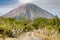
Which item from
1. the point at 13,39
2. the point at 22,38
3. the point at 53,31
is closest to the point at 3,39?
the point at 13,39

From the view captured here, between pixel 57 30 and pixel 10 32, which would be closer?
pixel 10 32

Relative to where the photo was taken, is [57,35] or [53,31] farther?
[53,31]

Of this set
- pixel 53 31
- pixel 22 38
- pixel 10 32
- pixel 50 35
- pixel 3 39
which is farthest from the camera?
pixel 53 31

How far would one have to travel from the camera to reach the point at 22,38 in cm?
3077

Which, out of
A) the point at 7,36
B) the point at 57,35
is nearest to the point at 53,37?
the point at 57,35

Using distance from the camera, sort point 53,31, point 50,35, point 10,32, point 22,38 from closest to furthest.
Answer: point 22,38 → point 10,32 → point 50,35 → point 53,31

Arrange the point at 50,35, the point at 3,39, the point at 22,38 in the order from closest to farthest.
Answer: the point at 3,39, the point at 22,38, the point at 50,35

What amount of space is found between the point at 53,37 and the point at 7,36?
27.4 ft

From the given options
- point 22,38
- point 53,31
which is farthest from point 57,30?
point 22,38

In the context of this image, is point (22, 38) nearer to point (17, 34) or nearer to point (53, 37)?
point (17, 34)

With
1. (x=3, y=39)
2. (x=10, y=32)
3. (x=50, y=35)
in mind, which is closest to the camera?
(x=3, y=39)

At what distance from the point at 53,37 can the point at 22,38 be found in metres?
6.20

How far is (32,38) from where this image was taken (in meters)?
31.2

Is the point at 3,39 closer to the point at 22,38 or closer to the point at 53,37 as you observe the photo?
the point at 22,38
